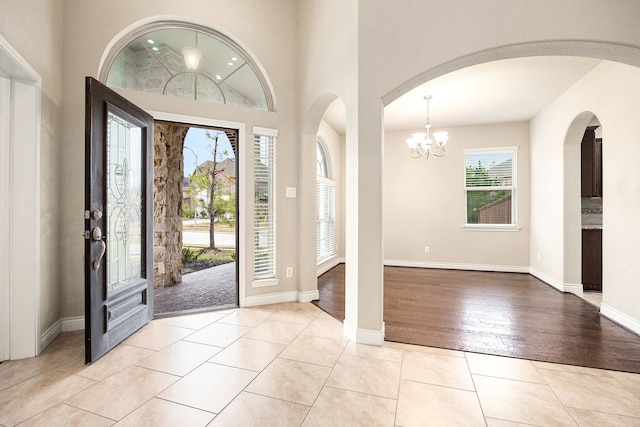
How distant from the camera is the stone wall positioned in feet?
15.4

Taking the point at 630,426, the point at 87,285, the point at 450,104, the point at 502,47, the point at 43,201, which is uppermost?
the point at 450,104

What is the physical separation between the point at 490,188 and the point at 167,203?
599 cm

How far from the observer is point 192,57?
133 inches

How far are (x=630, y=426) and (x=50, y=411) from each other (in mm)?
3254

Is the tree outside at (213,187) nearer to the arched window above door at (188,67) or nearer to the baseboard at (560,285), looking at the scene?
the arched window above door at (188,67)

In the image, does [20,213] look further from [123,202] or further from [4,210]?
[123,202]

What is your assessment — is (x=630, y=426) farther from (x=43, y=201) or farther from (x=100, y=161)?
(x=43, y=201)

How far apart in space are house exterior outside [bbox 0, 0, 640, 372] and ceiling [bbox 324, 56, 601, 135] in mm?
320

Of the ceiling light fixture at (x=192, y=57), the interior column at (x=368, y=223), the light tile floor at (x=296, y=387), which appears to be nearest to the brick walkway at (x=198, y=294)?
the light tile floor at (x=296, y=387)

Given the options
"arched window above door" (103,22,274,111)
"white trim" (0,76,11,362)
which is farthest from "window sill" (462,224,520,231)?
"white trim" (0,76,11,362)

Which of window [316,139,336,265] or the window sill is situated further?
the window sill

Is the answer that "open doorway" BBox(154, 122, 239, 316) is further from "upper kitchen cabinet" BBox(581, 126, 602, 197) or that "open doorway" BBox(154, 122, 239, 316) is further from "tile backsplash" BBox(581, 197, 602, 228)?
"tile backsplash" BBox(581, 197, 602, 228)

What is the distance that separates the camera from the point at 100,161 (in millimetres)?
2406

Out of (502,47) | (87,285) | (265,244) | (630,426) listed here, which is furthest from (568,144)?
(87,285)
